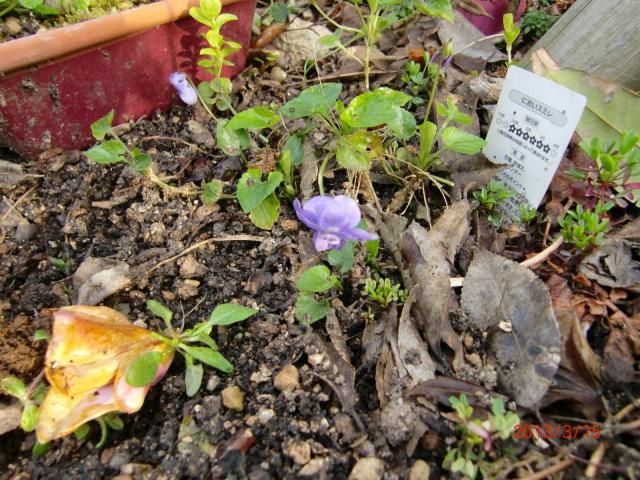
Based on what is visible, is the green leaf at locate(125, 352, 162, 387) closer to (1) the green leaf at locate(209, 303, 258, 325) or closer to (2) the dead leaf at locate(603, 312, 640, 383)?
(1) the green leaf at locate(209, 303, 258, 325)

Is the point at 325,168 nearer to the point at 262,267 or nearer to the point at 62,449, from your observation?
the point at 262,267

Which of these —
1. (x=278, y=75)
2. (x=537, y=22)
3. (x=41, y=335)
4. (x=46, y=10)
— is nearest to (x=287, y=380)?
(x=41, y=335)

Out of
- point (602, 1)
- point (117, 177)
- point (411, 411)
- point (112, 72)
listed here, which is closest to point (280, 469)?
point (411, 411)

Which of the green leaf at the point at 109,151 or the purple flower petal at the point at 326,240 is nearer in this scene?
the purple flower petal at the point at 326,240

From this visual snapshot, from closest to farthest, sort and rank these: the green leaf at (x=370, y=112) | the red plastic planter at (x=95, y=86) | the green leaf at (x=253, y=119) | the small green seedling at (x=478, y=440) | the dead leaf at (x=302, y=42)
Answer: the small green seedling at (x=478, y=440)
the green leaf at (x=370, y=112)
the green leaf at (x=253, y=119)
the red plastic planter at (x=95, y=86)
the dead leaf at (x=302, y=42)

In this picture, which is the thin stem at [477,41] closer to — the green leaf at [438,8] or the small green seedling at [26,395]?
the green leaf at [438,8]

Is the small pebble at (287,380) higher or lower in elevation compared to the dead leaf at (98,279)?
lower

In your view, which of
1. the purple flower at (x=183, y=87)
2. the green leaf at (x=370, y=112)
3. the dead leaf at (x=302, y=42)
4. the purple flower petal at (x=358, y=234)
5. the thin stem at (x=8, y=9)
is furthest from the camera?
the dead leaf at (x=302, y=42)
